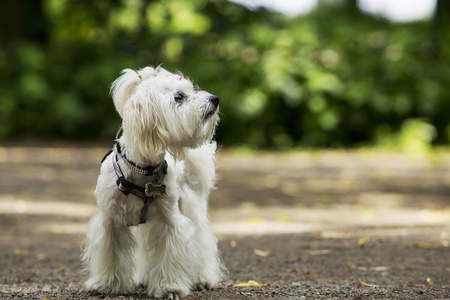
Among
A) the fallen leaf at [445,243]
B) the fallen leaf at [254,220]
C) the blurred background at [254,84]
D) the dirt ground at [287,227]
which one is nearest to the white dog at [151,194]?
the dirt ground at [287,227]

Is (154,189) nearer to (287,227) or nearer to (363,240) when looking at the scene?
(363,240)

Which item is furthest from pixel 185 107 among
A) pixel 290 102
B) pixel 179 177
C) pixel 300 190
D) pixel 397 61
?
pixel 397 61

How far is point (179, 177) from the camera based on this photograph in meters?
4.45

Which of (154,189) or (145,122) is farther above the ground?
(145,122)

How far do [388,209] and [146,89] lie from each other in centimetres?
575

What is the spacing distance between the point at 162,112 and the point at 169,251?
95 centimetres

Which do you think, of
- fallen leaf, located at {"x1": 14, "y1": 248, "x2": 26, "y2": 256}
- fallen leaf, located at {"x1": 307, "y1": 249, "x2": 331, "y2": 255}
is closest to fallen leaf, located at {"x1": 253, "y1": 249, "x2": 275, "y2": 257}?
fallen leaf, located at {"x1": 307, "y1": 249, "x2": 331, "y2": 255}

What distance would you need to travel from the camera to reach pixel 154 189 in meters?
3.95

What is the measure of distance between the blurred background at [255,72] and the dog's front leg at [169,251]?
11.8m

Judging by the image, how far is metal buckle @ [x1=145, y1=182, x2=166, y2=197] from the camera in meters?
3.93

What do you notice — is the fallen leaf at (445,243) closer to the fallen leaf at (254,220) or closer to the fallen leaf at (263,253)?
the fallen leaf at (263,253)

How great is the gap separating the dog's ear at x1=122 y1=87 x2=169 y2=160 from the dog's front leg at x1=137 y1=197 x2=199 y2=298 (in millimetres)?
419

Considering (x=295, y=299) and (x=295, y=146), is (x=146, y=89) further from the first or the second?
(x=295, y=146)

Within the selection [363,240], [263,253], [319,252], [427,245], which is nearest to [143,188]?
[263,253]
